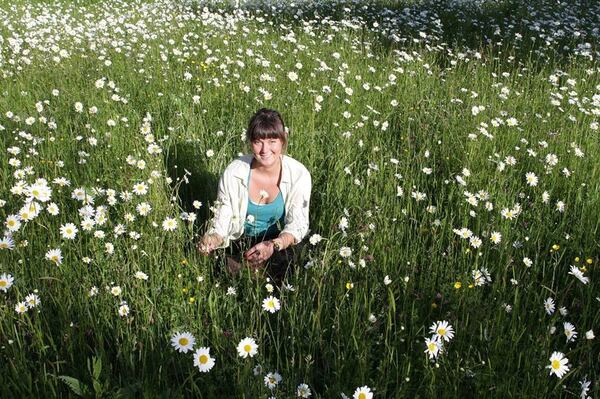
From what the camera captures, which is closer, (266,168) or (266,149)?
(266,149)

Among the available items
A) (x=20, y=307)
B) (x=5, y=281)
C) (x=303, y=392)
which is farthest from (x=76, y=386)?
(x=303, y=392)

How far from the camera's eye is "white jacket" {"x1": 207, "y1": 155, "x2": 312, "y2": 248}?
10.3 ft

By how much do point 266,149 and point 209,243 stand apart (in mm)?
648

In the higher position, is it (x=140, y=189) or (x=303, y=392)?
(x=140, y=189)

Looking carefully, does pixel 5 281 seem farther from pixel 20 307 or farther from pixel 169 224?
pixel 169 224

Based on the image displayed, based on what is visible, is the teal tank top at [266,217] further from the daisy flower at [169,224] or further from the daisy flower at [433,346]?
the daisy flower at [433,346]

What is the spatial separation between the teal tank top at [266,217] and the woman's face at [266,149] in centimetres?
27

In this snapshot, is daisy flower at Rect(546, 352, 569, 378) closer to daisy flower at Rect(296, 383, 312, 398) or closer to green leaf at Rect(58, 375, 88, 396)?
daisy flower at Rect(296, 383, 312, 398)

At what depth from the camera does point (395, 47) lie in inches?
285

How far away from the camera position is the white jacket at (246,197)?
3.14 metres

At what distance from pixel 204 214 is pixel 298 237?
0.79m

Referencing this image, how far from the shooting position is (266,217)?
133 inches

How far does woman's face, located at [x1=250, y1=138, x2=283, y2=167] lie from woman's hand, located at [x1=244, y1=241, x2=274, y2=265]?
1.65ft

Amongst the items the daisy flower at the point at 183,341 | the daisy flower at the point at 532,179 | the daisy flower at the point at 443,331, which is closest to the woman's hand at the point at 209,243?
the daisy flower at the point at 183,341
